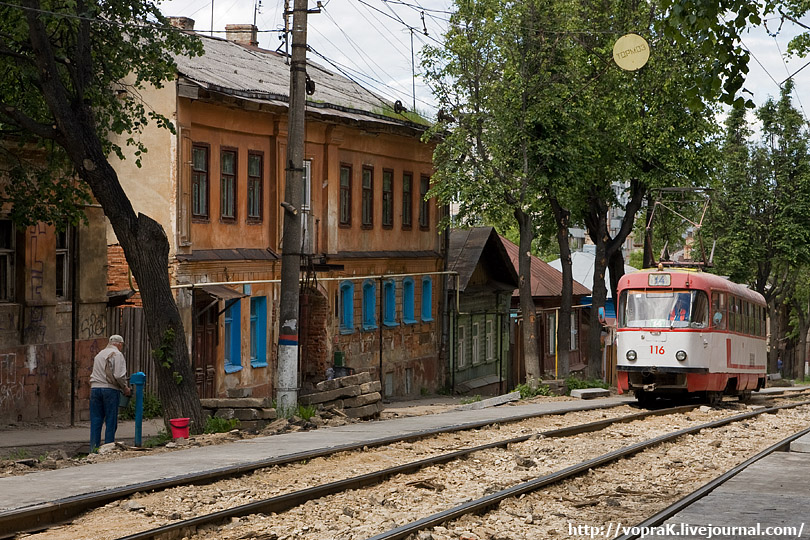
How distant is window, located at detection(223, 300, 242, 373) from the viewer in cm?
2472

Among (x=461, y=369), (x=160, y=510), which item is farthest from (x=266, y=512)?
(x=461, y=369)

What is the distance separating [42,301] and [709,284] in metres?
12.9

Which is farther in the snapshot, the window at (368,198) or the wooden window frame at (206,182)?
the window at (368,198)

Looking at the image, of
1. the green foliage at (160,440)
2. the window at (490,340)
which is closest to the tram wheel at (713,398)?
the green foliage at (160,440)

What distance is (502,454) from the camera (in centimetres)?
1409

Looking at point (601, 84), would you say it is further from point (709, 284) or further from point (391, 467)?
point (391, 467)

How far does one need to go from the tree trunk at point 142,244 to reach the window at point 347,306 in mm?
13124

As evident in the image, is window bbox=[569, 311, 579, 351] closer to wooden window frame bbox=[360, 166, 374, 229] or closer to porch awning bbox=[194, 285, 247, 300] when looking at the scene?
wooden window frame bbox=[360, 166, 374, 229]

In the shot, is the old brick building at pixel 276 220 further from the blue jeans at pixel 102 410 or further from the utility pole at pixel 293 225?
the blue jeans at pixel 102 410

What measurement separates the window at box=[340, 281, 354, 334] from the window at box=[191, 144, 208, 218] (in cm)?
644

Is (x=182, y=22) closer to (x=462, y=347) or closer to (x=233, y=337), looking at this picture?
(x=233, y=337)

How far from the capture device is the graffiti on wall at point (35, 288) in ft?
63.6

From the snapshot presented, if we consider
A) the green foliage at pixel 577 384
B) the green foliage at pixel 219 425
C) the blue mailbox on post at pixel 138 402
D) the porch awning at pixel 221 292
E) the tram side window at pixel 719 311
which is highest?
the porch awning at pixel 221 292

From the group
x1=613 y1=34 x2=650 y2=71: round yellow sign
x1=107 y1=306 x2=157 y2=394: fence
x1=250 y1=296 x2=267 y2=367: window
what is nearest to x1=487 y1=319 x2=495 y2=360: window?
x1=250 y1=296 x2=267 y2=367: window
